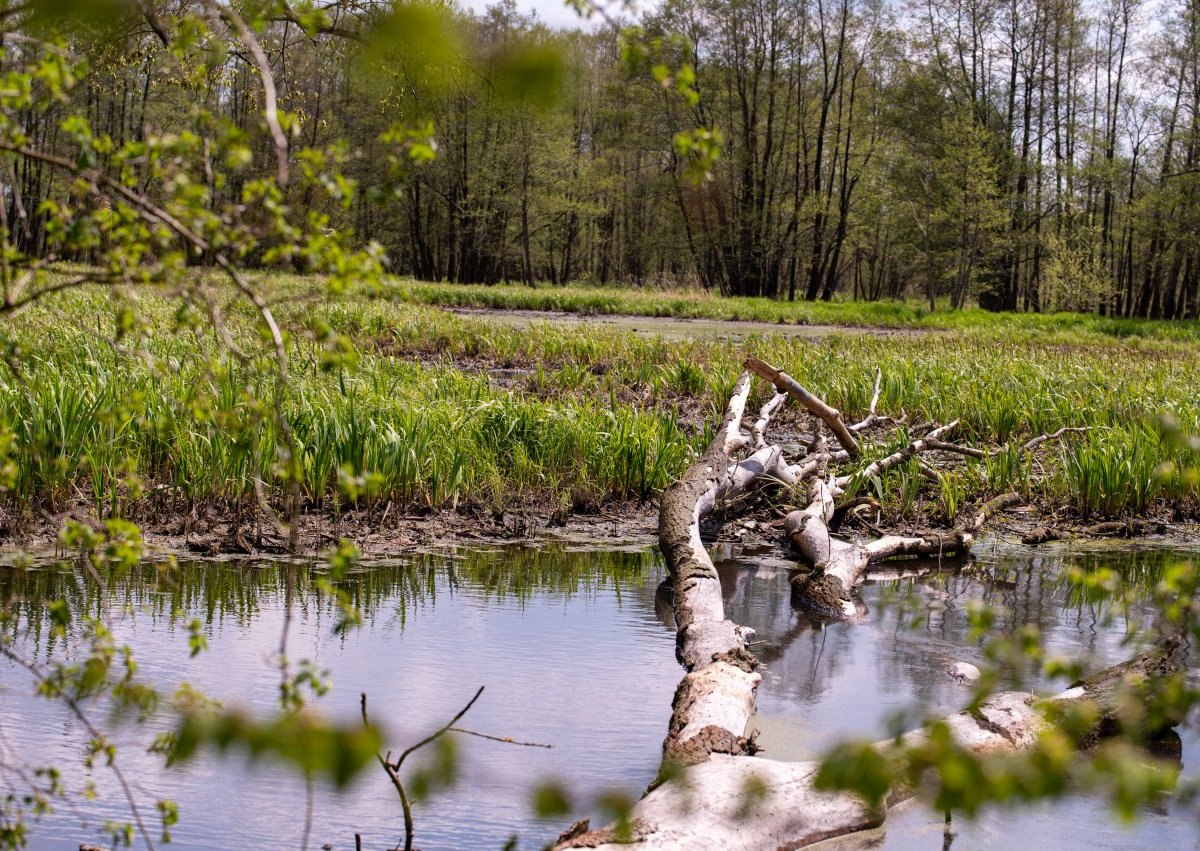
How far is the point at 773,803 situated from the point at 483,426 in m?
5.79

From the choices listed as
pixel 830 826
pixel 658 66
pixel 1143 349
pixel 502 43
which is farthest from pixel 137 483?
pixel 1143 349

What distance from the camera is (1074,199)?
134 feet

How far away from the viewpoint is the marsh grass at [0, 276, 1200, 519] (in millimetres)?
6984

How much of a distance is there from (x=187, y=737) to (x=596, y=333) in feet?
52.8

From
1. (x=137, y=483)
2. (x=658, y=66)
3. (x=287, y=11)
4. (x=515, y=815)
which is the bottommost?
(x=515, y=815)


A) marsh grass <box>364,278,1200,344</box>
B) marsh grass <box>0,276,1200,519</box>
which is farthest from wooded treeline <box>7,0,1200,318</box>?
marsh grass <box>0,276,1200,519</box>

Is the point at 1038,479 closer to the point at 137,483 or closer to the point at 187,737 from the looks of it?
the point at 137,483

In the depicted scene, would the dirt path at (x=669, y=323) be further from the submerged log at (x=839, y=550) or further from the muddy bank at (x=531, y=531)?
the submerged log at (x=839, y=550)

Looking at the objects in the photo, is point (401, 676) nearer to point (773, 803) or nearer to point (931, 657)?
point (773, 803)

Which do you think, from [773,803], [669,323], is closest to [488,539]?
[773,803]

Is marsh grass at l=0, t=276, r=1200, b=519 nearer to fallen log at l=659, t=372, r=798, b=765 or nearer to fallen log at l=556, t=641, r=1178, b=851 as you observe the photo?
fallen log at l=659, t=372, r=798, b=765

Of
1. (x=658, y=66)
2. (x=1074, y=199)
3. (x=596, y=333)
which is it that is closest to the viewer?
(x=658, y=66)

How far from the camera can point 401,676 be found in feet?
15.6

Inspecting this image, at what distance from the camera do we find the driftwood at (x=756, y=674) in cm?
305
